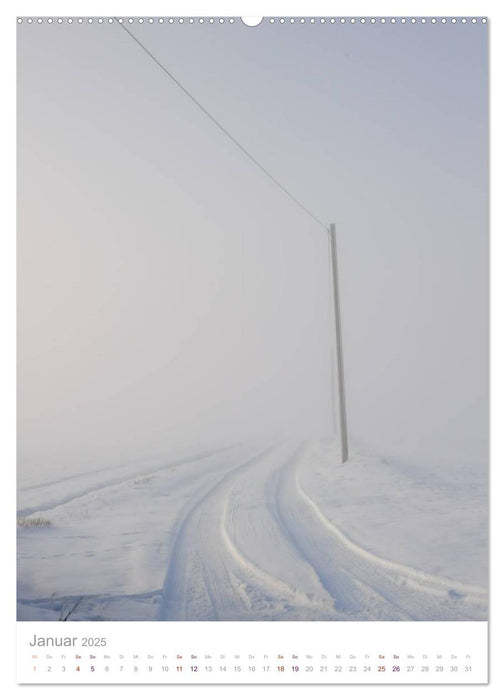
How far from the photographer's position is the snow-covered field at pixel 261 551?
5.55 meters

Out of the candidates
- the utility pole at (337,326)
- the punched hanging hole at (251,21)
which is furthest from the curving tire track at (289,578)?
the utility pole at (337,326)

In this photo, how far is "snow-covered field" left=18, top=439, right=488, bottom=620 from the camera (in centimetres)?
555

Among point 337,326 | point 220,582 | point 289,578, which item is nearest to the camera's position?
point 220,582

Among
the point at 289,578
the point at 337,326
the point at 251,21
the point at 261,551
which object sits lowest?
the point at 261,551

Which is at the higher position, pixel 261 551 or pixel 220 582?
pixel 220 582

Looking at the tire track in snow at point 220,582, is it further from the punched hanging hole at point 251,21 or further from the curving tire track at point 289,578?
the punched hanging hole at point 251,21

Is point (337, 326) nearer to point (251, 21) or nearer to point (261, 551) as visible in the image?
point (261, 551)

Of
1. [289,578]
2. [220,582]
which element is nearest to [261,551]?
[289,578]

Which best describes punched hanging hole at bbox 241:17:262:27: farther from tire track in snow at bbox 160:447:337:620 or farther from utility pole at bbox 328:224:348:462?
utility pole at bbox 328:224:348:462

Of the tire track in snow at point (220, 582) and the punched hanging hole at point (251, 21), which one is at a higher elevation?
the punched hanging hole at point (251, 21)

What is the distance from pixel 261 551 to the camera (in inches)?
287
